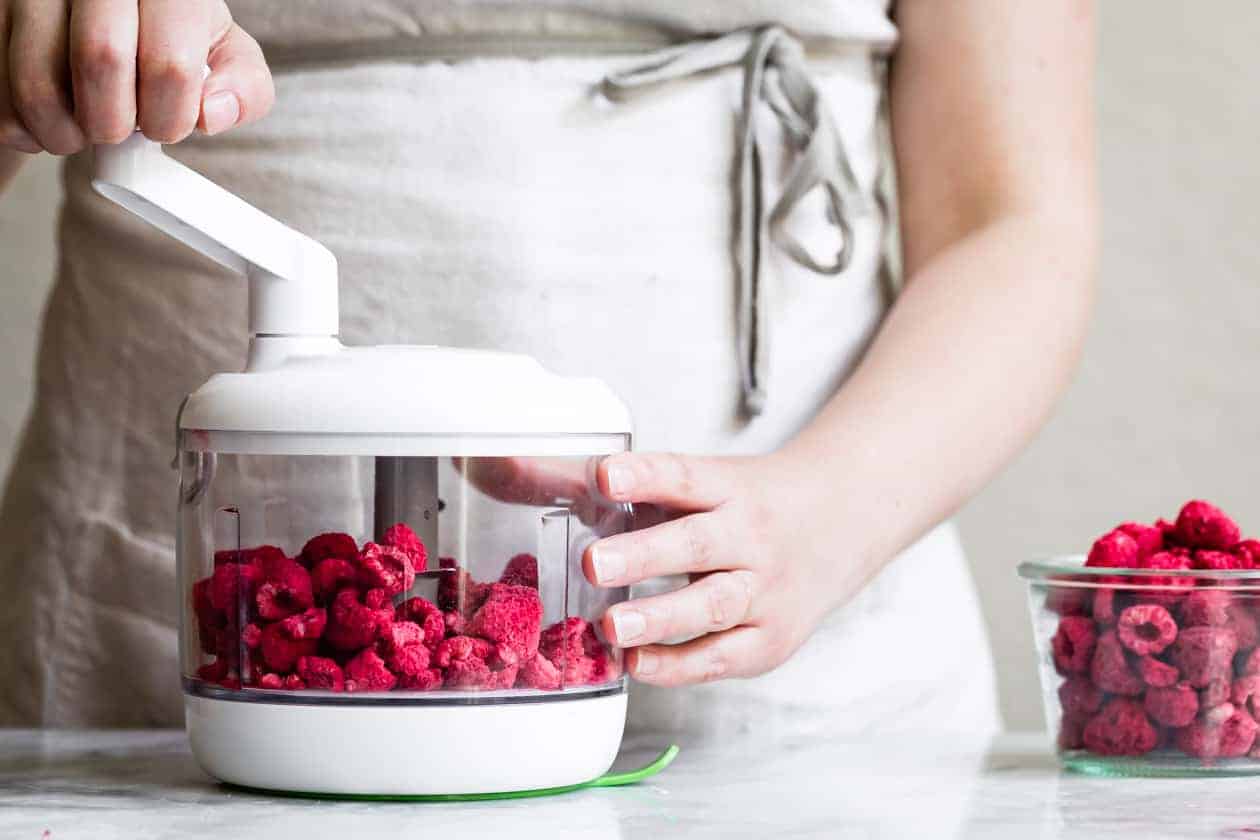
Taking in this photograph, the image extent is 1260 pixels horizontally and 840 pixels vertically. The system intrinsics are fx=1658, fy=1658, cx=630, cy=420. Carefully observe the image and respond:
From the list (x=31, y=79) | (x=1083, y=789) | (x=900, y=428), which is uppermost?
(x=31, y=79)

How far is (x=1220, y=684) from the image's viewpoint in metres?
0.67

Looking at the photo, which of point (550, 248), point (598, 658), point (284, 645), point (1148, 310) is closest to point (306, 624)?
point (284, 645)

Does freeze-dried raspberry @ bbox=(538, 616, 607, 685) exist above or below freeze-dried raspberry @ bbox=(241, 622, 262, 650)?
below

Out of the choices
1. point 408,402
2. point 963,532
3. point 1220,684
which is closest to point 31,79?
point 408,402

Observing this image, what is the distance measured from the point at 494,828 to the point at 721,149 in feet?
1.43

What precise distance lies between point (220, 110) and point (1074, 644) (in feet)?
1.33

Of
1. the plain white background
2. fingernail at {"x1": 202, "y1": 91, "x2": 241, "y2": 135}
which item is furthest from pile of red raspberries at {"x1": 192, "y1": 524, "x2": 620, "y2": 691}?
the plain white background

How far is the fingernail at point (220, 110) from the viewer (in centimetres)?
58

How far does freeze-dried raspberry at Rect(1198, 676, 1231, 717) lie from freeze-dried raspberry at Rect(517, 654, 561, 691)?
266 mm

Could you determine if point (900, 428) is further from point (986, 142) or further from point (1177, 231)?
point (1177, 231)

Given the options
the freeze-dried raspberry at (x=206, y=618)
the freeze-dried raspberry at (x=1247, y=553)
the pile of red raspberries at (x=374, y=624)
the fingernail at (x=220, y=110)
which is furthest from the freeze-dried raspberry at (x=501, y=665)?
the freeze-dried raspberry at (x=1247, y=553)

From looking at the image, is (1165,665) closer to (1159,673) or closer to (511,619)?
(1159,673)

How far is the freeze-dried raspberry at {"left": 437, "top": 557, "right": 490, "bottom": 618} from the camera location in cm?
58

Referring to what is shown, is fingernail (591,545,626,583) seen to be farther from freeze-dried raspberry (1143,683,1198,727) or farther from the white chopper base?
freeze-dried raspberry (1143,683,1198,727)
